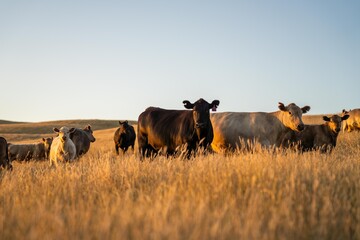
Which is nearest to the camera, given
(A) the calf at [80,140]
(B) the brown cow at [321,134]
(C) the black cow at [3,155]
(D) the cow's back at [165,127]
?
(D) the cow's back at [165,127]

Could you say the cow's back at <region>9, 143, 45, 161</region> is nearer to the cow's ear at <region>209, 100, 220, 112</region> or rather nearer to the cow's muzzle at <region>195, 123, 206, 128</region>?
the cow's ear at <region>209, 100, 220, 112</region>

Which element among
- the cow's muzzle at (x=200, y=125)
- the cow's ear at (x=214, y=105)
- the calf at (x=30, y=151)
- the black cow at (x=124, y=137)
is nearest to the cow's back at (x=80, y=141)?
the black cow at (x=124, y=137)

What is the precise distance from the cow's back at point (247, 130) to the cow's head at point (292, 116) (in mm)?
260

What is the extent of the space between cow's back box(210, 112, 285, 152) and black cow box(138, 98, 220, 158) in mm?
1224

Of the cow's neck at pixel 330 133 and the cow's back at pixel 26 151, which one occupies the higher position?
the cow's neck at pixel 330 133

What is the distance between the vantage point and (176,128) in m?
12.3

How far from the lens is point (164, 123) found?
42.5 ft

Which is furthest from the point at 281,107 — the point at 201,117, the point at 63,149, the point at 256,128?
the point at 63,149

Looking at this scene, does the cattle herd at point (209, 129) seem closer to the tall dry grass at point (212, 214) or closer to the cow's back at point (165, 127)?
the cow's back at point (165, 127)

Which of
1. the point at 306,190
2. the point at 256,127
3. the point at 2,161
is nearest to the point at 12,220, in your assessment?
the point at 306,190

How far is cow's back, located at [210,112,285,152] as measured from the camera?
43.0 feet

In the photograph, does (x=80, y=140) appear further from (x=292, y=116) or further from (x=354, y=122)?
(x=354, y=122)

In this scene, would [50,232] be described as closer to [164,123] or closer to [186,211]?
[186,211]

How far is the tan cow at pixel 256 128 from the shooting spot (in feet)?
42.8
